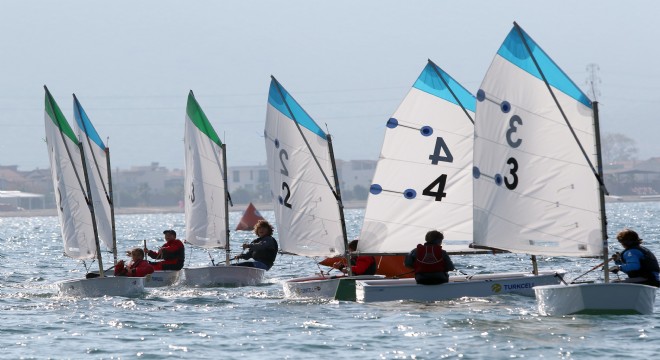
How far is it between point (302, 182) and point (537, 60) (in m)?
8.01

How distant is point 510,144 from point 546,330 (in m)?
4.52

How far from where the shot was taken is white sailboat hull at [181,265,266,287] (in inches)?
1251

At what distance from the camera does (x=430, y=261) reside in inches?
991

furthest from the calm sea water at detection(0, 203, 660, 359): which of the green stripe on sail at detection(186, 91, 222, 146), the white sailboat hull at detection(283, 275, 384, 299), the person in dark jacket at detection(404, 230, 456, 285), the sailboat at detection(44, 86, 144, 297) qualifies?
the green stripe on sail at detection(186, 91, 222, 146)

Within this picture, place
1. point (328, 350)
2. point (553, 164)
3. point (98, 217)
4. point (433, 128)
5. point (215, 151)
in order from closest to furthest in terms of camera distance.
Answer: point (328, 350)
point (553, 164)
point (433, 128)
point (98, 217)
point (215, 151)

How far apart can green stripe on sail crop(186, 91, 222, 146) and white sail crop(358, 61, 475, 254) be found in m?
9.77

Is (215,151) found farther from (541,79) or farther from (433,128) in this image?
(541,79)

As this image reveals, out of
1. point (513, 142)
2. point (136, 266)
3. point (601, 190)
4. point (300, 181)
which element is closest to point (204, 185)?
point (136, 266)

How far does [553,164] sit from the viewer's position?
24.3 meters

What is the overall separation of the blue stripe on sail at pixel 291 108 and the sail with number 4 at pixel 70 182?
475 centimetres

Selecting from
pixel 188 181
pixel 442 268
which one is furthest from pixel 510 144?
pixel 188 181

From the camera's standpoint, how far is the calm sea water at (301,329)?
20.1 meters

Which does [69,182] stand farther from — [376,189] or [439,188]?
[439,188]

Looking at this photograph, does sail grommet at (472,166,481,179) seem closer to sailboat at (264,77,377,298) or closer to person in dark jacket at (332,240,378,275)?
person in dark jacket at (332,240,378,275)
